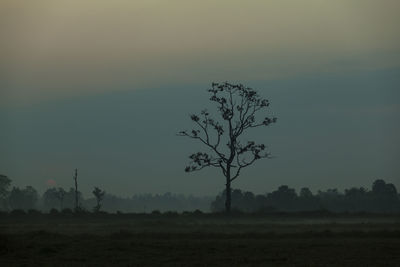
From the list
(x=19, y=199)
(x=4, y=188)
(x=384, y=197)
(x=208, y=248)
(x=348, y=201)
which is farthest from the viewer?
(x=19, y=199)

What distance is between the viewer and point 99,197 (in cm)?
9438

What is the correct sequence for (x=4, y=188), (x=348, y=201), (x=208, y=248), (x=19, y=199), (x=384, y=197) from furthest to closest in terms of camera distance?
(x=19, y=199), (x=4, y=188), (x=348, y=201), (x=384, y=197), (x=208, y=248)

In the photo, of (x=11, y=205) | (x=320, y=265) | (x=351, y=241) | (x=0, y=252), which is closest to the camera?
(x=320, y=265)

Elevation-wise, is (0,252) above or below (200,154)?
below

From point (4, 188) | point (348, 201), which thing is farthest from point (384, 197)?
point (4, 188)

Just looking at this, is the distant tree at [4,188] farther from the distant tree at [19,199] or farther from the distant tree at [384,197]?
the distant tree at [384,197]

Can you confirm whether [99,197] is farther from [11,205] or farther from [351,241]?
[11,205]

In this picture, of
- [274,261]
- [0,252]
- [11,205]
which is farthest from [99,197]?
[11,205]

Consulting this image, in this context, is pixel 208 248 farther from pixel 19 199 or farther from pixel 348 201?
pixel 19 199

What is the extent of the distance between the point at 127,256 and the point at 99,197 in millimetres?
68250

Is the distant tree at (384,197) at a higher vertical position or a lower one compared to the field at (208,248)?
higher

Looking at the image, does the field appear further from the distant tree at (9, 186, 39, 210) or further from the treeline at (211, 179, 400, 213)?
the distant tree at (9, 186, 39, 210)

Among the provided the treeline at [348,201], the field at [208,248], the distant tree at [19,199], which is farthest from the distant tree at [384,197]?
the distant tree at [19,199]

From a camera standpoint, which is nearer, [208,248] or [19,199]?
[208,248]
